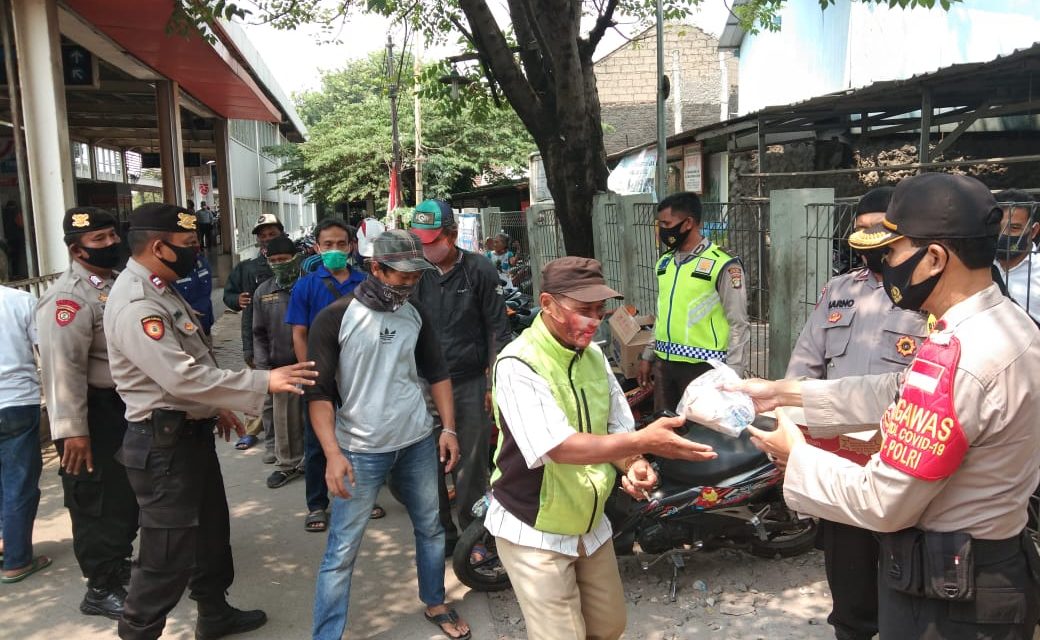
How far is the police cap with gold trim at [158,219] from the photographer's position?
3.33 meters

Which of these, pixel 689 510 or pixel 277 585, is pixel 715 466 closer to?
pixel 689 510

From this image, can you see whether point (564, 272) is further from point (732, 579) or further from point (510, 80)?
point (510, 80)

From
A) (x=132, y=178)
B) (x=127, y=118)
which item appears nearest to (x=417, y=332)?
(x=127, y=118)

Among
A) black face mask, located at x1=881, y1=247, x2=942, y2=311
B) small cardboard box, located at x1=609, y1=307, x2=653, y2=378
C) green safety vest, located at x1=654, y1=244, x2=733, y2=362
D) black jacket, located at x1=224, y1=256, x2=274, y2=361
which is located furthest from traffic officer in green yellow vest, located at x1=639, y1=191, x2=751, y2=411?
black jacket, located at x1=224, y1=256, x2=274, y2=361

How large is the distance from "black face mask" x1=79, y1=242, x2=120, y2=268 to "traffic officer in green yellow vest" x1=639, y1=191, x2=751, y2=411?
121 inches

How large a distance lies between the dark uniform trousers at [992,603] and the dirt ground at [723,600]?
1801mm

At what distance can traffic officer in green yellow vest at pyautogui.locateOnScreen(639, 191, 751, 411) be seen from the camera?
4.53m

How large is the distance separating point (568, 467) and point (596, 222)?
557 cm

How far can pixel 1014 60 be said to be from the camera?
7.86 metres

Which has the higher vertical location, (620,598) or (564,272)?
(564,272)

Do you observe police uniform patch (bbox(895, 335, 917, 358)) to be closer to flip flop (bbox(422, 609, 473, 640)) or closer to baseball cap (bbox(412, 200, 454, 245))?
flip flop (bbox(422, 609, 473, 640))

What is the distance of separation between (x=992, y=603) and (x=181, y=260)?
3.15 m

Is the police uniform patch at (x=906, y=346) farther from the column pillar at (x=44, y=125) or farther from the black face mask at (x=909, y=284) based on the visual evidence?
the column pillar at (x=44, y=125)

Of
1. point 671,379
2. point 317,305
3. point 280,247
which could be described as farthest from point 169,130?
point 671,379
